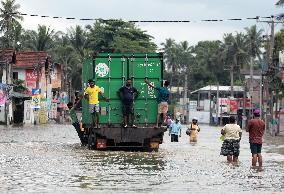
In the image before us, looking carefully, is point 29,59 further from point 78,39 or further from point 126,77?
point 126,77

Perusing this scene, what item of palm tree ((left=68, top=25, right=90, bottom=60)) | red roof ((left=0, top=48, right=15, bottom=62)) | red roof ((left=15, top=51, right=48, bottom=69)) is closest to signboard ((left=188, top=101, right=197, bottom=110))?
palm tree ((left=68, top=25, right=90, bottom=60))

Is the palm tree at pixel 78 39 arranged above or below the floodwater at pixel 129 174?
above

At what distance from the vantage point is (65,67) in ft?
351

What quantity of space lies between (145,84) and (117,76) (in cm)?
91

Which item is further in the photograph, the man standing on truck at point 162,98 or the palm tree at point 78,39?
the palm tree at point 78,39

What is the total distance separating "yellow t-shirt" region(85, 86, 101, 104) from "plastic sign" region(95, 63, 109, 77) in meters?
0.62

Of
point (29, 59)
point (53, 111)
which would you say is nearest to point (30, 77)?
point (29, 59)

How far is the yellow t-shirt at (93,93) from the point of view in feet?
82.3

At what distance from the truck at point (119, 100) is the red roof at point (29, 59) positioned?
2267 inches

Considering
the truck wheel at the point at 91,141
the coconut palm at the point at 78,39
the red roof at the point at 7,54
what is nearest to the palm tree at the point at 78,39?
the coconut palm at the point at 78,39

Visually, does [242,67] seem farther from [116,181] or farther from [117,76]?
[116,181]

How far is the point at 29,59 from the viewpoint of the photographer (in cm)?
8369

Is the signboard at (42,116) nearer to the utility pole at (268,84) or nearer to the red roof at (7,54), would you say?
the red roof at (7,54)

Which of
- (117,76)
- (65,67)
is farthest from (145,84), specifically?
(65,67)
